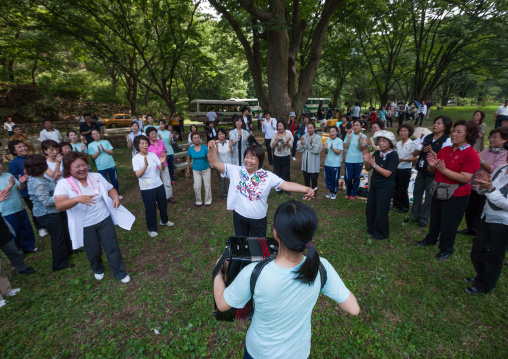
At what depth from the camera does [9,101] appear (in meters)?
19.2

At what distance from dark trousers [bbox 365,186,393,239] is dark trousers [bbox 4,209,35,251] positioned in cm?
665

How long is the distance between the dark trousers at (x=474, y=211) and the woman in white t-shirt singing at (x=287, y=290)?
4770mm

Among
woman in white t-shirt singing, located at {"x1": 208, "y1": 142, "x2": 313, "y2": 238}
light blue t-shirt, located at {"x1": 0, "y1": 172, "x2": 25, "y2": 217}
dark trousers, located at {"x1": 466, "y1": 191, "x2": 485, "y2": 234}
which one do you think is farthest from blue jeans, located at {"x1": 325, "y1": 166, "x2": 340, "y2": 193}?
light blue t-shirt, located at {"x1": 0, "y1": 172, "x2": 25, "y2": 217}

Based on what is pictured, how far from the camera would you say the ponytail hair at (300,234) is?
4.17 ft

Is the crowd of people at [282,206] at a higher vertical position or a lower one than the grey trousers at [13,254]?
higher

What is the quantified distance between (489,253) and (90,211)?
5474mm

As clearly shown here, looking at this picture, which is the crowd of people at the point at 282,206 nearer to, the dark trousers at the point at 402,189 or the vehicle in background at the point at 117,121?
the dark trousers at the point at 402,189

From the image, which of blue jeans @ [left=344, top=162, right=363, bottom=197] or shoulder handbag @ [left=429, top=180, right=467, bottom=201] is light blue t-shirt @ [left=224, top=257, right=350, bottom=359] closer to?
shoulder handbag @ [left=429, top=180, right=467, bottom=201]

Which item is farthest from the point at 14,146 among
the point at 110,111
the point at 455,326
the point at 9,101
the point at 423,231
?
the point at 110,111

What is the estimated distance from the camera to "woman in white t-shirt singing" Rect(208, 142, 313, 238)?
9.93ft

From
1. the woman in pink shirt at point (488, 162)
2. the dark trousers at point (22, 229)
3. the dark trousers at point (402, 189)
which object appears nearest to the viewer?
the woman in pink shirt at point (488, 162)

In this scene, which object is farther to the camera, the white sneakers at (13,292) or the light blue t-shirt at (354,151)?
the light blue t-shirt at (354,151)

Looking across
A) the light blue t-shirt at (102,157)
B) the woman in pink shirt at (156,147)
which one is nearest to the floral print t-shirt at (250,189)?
the woman in pink shirt at (156,147)

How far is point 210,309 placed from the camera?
10.6ft
